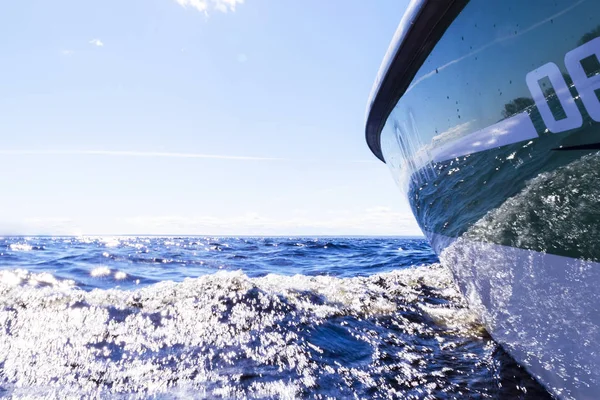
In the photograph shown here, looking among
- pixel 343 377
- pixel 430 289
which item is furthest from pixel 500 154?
pixel 430 289

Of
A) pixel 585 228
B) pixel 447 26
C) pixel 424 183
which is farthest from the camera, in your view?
pixel 424 183

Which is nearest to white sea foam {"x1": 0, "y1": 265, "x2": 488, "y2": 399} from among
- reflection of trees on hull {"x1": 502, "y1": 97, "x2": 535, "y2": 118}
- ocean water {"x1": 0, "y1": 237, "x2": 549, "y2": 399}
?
ocean water {"x1": 0, "y1": 237, "x2": 549, "y2": 399}

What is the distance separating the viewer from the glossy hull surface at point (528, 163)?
1.14m

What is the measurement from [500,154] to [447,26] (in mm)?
757

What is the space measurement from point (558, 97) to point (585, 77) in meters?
0.12

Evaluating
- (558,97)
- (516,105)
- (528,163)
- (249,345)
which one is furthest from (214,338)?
(558,97)

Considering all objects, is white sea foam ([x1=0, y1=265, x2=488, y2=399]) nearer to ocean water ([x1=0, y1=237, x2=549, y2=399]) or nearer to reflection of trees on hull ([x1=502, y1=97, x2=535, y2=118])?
ocean water ([x1=0, y1=237, x2=549, y2=399])

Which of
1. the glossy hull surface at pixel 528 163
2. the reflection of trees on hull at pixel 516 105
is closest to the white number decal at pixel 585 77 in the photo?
the glossy hull surface at pixel 528 163

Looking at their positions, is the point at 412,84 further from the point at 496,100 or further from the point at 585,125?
the point at 585,125

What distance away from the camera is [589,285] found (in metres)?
1.28

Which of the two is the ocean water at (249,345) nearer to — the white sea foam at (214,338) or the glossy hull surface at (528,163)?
the white sea foam at (214,338)

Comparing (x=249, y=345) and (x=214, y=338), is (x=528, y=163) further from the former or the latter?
(x=214, y=338)

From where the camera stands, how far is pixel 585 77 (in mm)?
1041

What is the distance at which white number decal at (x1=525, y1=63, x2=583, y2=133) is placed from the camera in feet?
3.68
